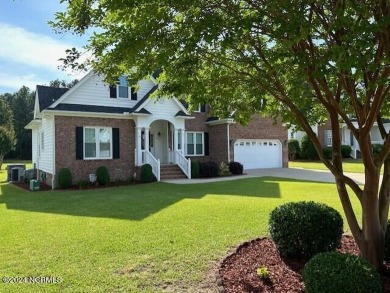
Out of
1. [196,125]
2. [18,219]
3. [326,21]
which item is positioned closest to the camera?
[326,21]

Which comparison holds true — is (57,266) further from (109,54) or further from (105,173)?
(105,173)

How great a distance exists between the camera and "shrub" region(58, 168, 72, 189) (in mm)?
17297

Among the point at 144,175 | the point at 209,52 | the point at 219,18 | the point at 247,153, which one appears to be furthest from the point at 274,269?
the point at 247,153

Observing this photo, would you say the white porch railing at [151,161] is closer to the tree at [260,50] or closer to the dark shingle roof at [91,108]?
the dark shingle roof at [91,108]

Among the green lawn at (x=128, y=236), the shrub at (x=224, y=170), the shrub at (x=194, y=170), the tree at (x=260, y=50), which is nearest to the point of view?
the tree at (x=260, y=50)

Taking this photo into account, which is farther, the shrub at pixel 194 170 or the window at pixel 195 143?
the window at pixel 195 143

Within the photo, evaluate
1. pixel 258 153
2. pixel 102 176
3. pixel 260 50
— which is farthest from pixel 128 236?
pixel 258 153

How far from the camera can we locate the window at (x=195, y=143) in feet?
78.7

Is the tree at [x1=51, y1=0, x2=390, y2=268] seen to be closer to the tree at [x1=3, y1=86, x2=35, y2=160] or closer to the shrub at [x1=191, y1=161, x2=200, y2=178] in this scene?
the shrub at [x1=191, y1=161, x2=200, y2=178]

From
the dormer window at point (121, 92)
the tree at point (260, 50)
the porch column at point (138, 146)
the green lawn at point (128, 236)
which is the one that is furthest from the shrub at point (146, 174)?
the tree at point (260, 50)

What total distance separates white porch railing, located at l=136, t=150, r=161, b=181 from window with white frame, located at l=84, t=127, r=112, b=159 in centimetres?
201

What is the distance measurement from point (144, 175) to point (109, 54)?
15456 mm

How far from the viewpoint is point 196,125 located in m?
24.6

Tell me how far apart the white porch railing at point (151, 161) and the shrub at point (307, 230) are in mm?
14478
